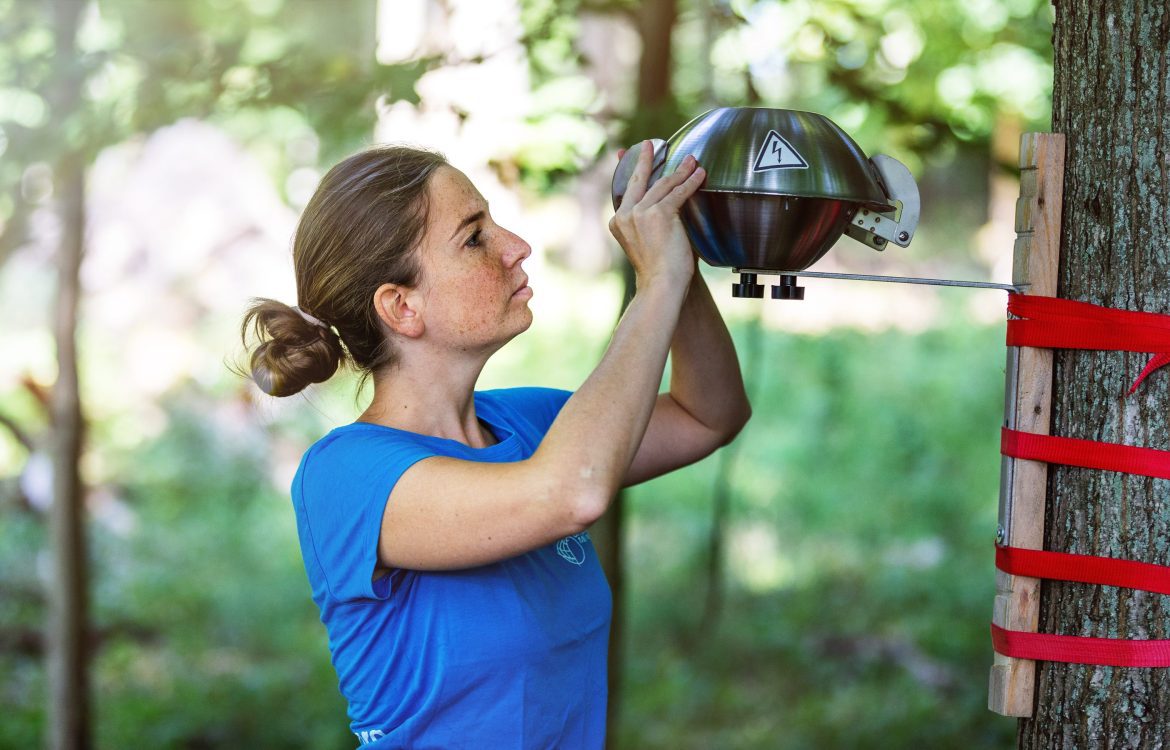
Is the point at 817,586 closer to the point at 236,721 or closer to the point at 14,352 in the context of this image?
the point at 236,721

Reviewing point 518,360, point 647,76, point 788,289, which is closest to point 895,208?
point 788,289

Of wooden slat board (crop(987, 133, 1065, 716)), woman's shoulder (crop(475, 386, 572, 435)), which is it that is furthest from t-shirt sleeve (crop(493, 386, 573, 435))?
wooden slat board (crop(987, 133, 1065, 716))

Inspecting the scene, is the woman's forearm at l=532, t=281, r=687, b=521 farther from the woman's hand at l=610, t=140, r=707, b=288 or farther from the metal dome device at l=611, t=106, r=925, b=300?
the metal dome device at l=611, t=106, r=925, b=300

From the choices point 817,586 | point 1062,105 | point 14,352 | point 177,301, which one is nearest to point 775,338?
point 817,586

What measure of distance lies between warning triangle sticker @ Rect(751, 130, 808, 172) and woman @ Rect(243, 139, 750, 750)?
0.09 meters

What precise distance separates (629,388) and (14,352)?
6270 millimetres

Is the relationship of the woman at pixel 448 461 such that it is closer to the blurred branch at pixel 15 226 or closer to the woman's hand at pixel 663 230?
the woman's hand at pixel 663 230

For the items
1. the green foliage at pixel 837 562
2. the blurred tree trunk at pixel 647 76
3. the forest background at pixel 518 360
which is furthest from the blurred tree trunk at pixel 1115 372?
the green foliage at pixel 837 562

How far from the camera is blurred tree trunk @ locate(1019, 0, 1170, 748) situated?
64.5 inches

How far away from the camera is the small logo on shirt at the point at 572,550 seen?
1.79 metres

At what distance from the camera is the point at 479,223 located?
1742 millimetres

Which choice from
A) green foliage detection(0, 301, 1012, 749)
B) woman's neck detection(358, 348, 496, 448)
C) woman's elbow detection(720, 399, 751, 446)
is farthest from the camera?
green foliage detection(0, 301, 1012, 749)

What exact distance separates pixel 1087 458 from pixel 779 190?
0.61 m

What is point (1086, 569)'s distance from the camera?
1663 millimetres
